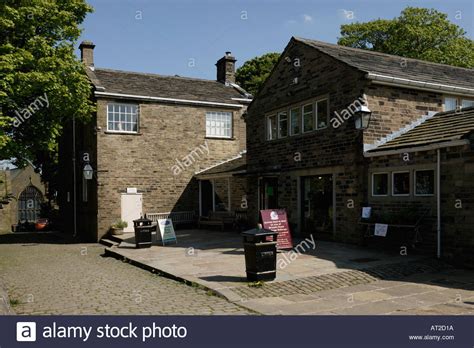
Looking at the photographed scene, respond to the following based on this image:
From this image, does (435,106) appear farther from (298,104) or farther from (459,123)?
(298,104)

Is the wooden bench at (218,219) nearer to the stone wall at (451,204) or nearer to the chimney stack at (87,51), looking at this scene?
the stone wall at (451,204)

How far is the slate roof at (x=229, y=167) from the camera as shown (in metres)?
22.4

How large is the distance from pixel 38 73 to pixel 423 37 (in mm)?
28316

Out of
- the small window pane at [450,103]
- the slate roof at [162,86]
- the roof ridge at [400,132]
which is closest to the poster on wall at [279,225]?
the roof ridge at [400,132]

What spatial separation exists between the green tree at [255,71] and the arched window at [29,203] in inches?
964

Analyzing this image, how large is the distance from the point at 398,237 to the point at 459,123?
11.8 ft

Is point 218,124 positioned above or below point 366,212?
above

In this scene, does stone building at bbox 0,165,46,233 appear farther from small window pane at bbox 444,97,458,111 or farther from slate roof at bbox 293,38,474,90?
small window pane at bbox 444,97,458,111

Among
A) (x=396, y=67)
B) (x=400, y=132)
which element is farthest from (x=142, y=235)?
A: (x=396, y=67)

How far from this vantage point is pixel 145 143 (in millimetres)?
23891

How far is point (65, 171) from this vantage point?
29.4 m

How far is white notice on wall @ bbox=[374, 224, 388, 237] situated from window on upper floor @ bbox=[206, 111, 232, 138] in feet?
46.7

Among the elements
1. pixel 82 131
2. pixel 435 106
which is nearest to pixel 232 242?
pixel 435 106

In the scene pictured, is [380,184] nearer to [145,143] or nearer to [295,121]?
[295,121]
